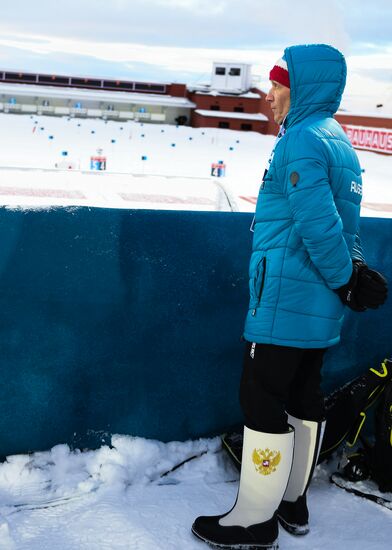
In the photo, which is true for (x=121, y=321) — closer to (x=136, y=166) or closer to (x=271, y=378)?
(x=271, y=378)

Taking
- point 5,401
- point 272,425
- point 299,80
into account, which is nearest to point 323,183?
point 299,80

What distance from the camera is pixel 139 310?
2.86m

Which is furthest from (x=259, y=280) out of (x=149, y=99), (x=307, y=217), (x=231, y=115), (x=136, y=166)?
(x=149, y=99)

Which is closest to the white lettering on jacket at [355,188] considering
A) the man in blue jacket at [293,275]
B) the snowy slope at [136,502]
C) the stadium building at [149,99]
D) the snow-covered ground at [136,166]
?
the man in blue jacket at [293,275]

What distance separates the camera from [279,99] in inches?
Answer: 88.2

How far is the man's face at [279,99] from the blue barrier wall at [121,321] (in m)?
0.69

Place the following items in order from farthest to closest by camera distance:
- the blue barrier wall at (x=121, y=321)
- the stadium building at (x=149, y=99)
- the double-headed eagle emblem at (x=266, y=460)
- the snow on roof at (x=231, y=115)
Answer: the stadium building at (x=149, y=99)
the snow on roof at (x=231, y=115)
the blue barrier wall at (x=121, y=321)
the double-headed eagle emblem at (x=266, y=460)

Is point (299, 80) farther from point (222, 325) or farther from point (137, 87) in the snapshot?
point (137, 87)

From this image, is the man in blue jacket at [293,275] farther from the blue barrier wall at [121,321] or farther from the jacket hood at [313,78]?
the blue barrier wall at [121,321]

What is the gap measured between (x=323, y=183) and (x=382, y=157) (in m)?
19.1

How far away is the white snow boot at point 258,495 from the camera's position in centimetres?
238

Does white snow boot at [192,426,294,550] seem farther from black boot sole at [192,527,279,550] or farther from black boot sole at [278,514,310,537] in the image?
black boot sole at [278,514,310,537]

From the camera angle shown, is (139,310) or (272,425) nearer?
(272,425)

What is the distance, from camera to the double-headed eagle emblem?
238 centimetres
